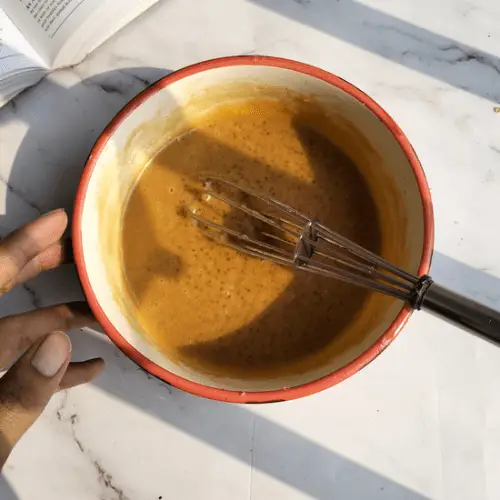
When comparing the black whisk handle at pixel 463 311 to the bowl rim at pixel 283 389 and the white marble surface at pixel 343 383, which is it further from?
the white marble surface at pixel 343 383

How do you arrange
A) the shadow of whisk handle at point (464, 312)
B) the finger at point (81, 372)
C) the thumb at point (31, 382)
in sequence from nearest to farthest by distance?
the shadow of whisk handle at point (464, 312) < the thumb at point (31, 382) < the finger at point (81, 372)

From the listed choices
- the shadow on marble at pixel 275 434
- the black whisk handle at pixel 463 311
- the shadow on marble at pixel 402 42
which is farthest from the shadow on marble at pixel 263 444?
the shadow on marble at pixel 402 42

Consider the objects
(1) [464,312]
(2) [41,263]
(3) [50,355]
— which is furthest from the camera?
(2) [41,263]

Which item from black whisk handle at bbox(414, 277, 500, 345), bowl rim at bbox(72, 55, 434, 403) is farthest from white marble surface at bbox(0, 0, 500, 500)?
black whisk handle at bbox(414, 277, 500, 345)

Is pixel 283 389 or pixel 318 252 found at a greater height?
pixel 318 252

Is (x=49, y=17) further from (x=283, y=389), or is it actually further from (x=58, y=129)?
(x=283, y=389)

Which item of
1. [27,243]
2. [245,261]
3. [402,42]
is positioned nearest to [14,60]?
[27,243]
